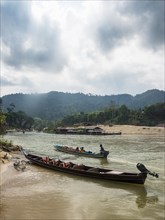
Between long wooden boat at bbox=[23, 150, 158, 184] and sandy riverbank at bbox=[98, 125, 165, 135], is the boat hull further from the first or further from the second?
sandy riverbank at bbox=[98, 125, 165, 135]

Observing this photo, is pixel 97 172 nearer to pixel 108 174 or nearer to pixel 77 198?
pixel 108 174

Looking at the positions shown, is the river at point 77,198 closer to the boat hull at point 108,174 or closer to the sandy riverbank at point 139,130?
the boat hull at point 108,174

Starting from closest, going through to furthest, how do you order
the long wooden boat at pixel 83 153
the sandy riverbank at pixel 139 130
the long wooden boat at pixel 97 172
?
the long wooden boat at pixel 97 172, the long wooden boat at pixel 83 153, the sandy riverbank at pixel 139 130

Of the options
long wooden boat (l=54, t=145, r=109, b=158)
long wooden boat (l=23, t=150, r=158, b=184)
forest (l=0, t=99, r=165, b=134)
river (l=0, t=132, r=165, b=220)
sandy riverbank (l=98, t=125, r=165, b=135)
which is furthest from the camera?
forest (l=0, t=99, r=165, b=134)

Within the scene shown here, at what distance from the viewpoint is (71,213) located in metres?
18.6

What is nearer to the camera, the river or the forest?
the river

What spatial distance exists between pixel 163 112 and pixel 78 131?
3860 centimetres

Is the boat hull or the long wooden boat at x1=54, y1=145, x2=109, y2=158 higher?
the long wooden boat at x1=54, y1=145, x2=109, y2=158

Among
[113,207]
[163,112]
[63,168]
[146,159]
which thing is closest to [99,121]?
[163,112]

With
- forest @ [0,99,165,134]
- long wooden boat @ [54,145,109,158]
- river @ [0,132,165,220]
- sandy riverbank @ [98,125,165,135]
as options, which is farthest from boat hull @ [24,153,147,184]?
sandy riverbank @ [98,125,165,135]

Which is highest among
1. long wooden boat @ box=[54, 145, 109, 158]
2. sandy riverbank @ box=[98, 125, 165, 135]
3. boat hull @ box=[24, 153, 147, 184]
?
sandy riverbank @ box=[98, 125, 165, 135]

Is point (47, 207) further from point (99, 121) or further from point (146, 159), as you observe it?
point (99, 121)

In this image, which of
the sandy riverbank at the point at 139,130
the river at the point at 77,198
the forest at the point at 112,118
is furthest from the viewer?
the forest at the point at 112,118

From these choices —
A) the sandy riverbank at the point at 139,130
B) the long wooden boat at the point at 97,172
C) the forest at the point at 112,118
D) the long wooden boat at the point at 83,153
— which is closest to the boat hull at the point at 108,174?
the long wooden boat at the point at 97,172
